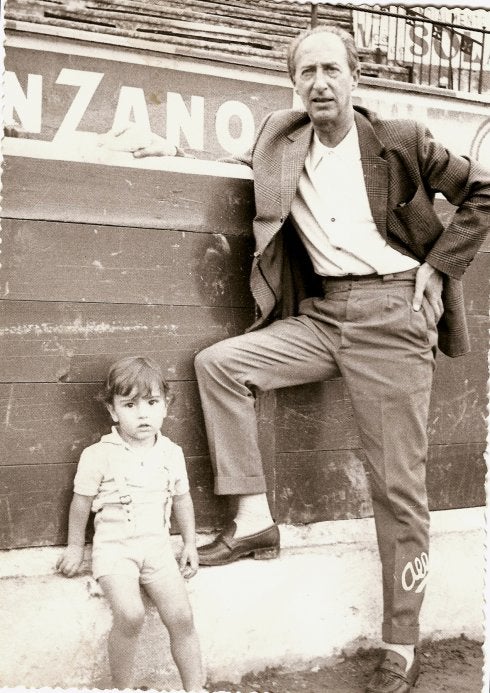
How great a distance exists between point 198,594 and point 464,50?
8.99m

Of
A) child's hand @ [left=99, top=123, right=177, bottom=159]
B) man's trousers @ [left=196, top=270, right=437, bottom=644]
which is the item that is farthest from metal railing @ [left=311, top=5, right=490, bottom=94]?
man's trousers @ [left=196, top=270, right=437, bottom=644]

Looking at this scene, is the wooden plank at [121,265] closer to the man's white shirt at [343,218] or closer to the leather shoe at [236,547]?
the man's white shirt at [343,218]

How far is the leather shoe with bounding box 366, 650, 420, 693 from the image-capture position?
8.36 feet

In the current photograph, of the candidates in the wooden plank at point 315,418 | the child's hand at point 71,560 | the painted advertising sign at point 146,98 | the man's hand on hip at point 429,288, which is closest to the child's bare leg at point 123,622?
the child's hand at point 71,560

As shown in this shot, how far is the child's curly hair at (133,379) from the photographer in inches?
93.4

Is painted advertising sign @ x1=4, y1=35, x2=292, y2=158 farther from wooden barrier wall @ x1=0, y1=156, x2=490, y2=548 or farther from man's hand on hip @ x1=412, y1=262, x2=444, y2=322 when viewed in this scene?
man's hand on hip @ x1=412, y1=262, x2=444, y2=322

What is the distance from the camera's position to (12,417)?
2486mm

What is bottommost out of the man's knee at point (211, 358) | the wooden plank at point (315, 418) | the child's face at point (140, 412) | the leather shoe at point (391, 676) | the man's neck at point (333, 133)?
the leather shoe at point (391, 676)

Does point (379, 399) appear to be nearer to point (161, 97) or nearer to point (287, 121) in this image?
point (287, 121)

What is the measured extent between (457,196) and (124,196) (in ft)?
3.68

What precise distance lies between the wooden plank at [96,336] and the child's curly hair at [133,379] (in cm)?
15

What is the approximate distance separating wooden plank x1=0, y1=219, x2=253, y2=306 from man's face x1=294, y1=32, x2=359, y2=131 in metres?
0.54

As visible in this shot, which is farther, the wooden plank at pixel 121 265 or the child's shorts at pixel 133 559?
the wooden plank at pixel 121 265

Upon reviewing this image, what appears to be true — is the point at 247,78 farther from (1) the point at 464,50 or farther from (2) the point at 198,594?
(2) the point at 198,594
